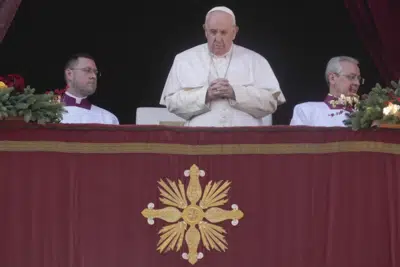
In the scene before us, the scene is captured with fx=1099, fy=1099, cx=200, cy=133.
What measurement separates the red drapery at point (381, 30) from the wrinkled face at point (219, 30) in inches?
60.7

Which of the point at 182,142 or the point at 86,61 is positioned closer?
the point at 182,142

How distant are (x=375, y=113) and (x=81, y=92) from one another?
9.70ft

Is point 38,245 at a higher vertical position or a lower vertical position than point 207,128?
lower

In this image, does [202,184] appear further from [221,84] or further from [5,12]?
[5,12]

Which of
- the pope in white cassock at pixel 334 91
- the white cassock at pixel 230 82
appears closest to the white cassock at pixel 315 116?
the pope in white cassock at pixel 334 91

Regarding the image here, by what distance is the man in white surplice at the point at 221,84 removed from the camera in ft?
27.5

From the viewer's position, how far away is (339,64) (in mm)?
9289

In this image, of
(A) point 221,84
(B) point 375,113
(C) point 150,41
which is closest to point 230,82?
(A) point 221,84

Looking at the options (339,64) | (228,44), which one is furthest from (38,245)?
(339,64)

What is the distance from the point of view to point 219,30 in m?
8.56

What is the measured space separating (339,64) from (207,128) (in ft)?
7.06

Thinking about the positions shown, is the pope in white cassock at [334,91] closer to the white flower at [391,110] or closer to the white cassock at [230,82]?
the white cassock at [230,82]

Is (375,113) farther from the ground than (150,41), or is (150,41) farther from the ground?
(150,41)

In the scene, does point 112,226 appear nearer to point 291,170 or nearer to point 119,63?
point 291,170
